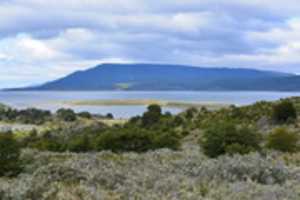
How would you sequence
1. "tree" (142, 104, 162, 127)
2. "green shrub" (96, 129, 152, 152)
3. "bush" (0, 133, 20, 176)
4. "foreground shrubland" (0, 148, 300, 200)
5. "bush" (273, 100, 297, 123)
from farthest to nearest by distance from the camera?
"tree" (142, 104, 162, 127) < "bush" (273, 100, 297, 123) < "green shrub" (96, 129, 152, 152) < "bush" (0, 133, 20, 176) < "foreground shrubland" (0, 148, 300, 200)

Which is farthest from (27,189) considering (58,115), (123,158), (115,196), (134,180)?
(58,115)

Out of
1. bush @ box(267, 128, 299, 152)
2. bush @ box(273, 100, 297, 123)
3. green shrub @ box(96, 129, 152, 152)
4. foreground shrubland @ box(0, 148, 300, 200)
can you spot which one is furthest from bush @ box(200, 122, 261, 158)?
bush @ box(273, 100, 297, 123)

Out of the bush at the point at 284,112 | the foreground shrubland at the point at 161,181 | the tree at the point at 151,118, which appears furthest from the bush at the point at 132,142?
the tree at the point at 151,118

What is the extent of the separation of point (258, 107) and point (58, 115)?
65889mm

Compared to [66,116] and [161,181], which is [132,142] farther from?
[66,116]

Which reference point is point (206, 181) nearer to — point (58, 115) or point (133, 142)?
point (133, 142)

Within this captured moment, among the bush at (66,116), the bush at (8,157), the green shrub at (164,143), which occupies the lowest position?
the bush at (66,116)

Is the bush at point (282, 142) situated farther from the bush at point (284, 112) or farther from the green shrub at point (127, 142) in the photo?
the bush at point (284, 112)

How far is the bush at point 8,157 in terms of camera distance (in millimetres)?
12883

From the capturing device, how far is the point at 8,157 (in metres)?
13.4

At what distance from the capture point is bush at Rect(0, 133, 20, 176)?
12.9 m

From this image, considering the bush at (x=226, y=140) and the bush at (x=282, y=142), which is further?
the bush at (x=282, y=142)

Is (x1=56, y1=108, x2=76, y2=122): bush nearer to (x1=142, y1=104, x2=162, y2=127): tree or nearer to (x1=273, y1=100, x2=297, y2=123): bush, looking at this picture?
(x1=142, y1=104, x2=162, y2=127): tree

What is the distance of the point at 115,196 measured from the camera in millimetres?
8625
